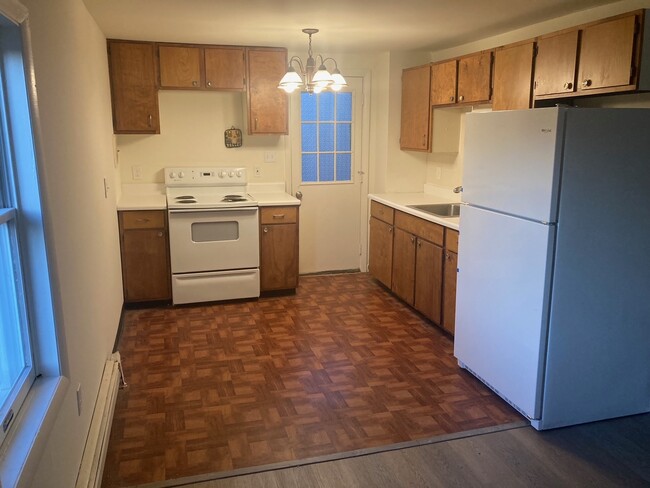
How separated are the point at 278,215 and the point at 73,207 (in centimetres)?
253

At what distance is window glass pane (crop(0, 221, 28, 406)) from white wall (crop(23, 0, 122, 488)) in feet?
0.45

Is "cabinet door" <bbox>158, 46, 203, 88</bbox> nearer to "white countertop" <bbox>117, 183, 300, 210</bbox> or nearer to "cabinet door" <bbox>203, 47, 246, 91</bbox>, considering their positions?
"cabinet door" <bbox>203, 47, 246, 91</bbox>

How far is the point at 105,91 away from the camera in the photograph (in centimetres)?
407

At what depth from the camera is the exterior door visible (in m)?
5.28

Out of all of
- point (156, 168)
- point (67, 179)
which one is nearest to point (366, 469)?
point (67, 179)

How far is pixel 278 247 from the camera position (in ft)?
15.6

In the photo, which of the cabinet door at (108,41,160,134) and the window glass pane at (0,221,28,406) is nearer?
the window glass pane at (0,221,28,406)

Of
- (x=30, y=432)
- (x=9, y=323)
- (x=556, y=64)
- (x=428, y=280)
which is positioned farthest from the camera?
(x=428, y=280)

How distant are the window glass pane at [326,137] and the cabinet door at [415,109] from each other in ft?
2.28

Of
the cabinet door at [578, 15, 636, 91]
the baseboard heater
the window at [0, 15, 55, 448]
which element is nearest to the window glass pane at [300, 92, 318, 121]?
the cabinet door at [578, 15, 636, 91]

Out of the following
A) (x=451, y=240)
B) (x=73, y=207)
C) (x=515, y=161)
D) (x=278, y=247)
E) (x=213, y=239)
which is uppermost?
(x=515, y=161)

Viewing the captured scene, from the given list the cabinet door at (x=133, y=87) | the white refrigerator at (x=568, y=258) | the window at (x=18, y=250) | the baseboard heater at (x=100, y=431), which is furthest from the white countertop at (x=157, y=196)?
the window at (x=18, y=250)

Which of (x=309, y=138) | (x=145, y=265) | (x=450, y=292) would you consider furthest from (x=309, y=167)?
(x=450, y=292)

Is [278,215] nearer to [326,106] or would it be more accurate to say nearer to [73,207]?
[326,106]
